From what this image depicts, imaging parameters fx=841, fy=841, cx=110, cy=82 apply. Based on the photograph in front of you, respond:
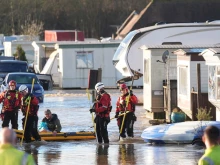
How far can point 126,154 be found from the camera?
18266mm

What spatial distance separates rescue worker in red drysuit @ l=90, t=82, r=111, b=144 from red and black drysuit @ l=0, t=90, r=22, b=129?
7.92 feet

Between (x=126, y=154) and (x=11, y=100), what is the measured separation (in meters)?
4.56

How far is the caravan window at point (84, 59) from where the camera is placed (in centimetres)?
4844

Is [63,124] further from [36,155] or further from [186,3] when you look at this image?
[186,3]

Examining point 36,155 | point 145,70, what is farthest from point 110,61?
point 36,155

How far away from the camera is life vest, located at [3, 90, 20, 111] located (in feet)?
70.7

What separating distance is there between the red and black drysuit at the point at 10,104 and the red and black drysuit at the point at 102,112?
2422 millimetres

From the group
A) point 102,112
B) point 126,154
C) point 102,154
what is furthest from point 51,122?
point 126,154

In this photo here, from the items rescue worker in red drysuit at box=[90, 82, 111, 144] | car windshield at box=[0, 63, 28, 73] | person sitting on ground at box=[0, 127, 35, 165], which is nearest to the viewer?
person sitting on ground at box=[0, 127, 35, 165]

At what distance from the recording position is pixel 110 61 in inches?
1914

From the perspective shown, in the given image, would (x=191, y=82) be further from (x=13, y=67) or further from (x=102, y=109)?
(x=13, y=67)

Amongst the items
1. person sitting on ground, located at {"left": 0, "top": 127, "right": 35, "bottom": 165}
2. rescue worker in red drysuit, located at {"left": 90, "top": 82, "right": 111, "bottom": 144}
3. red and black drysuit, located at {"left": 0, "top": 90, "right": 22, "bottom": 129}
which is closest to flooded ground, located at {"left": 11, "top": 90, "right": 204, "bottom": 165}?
rescue worker in red drysuit, located at {"left": 90, "top": 82, "right": 111, "bottom": 144}

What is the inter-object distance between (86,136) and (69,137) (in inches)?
19.8

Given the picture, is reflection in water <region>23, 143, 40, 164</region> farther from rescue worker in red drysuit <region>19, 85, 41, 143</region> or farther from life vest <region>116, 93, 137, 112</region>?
life vest <region>116, 93, 137, 112</region>
